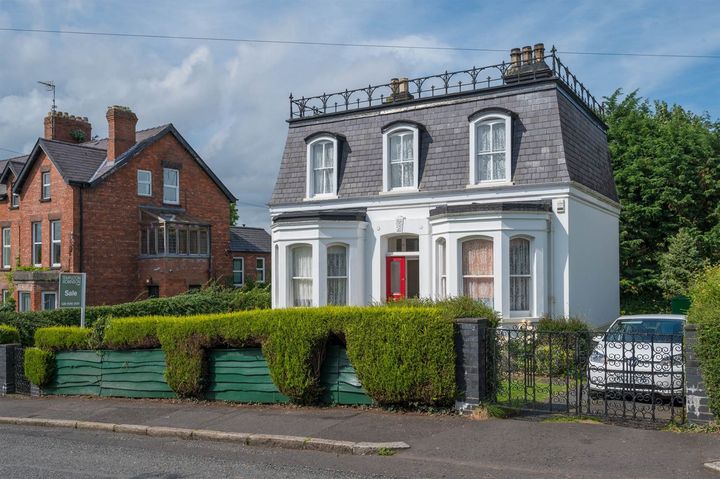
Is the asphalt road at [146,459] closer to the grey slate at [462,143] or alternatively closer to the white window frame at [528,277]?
the white window frame at [528,277]

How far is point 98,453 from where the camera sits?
30.8 ft

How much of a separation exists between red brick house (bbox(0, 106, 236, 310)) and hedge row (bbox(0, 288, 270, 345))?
334 centimetres

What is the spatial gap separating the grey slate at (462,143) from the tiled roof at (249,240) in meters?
15.7

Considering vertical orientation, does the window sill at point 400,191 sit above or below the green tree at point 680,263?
above

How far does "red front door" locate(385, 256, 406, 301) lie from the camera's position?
1941 cm

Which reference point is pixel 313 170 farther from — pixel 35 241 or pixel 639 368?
pixel 35 241

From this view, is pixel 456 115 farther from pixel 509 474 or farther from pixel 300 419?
pixel 509 474

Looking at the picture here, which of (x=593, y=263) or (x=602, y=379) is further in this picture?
(x=593, y=263)

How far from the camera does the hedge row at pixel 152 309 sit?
1966cm

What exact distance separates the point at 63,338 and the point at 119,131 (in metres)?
18.4

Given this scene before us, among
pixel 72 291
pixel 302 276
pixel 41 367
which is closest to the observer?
pixel 41 367

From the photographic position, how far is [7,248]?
32.3 meters

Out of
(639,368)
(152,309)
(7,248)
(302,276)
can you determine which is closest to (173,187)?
(7,248)

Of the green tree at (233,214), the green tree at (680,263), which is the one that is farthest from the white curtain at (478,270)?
the green tree at (233,214)
